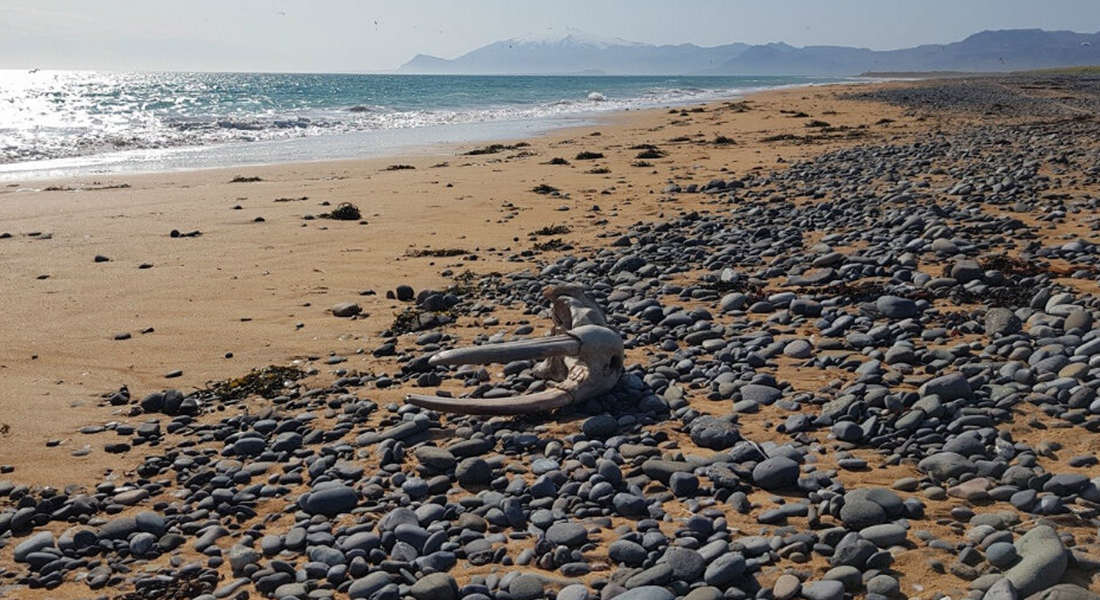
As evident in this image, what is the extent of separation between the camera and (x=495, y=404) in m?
4.92

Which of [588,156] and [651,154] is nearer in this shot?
[651,154]

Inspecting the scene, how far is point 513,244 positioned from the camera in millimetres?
10000

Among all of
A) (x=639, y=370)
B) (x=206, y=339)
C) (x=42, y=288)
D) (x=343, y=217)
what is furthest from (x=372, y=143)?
(x=639, y=370)

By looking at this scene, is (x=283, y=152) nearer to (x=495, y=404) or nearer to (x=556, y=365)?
(x=556, y=365)

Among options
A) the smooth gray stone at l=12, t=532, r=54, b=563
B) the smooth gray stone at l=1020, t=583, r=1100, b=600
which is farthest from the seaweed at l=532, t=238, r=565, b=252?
the smooth gray stone at l=1020, t=583, r=1100, b=600

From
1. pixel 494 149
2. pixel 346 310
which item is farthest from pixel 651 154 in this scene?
pixel 346 310

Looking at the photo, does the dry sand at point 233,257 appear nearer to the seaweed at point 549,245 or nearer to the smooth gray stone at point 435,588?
the seaweed at point 549,245

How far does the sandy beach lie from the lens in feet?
13.0

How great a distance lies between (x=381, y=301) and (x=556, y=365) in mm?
2649

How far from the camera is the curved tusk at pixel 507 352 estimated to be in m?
Answer: 5.17


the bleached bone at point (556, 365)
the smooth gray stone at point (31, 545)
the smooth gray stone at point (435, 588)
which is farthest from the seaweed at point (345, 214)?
the smooth gray stone at point (435, 588)

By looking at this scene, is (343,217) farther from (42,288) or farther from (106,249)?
(42,288)

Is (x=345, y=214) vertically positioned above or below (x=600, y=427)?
above

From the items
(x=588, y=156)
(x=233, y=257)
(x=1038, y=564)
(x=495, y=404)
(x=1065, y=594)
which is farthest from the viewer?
(x=588, y=156)
